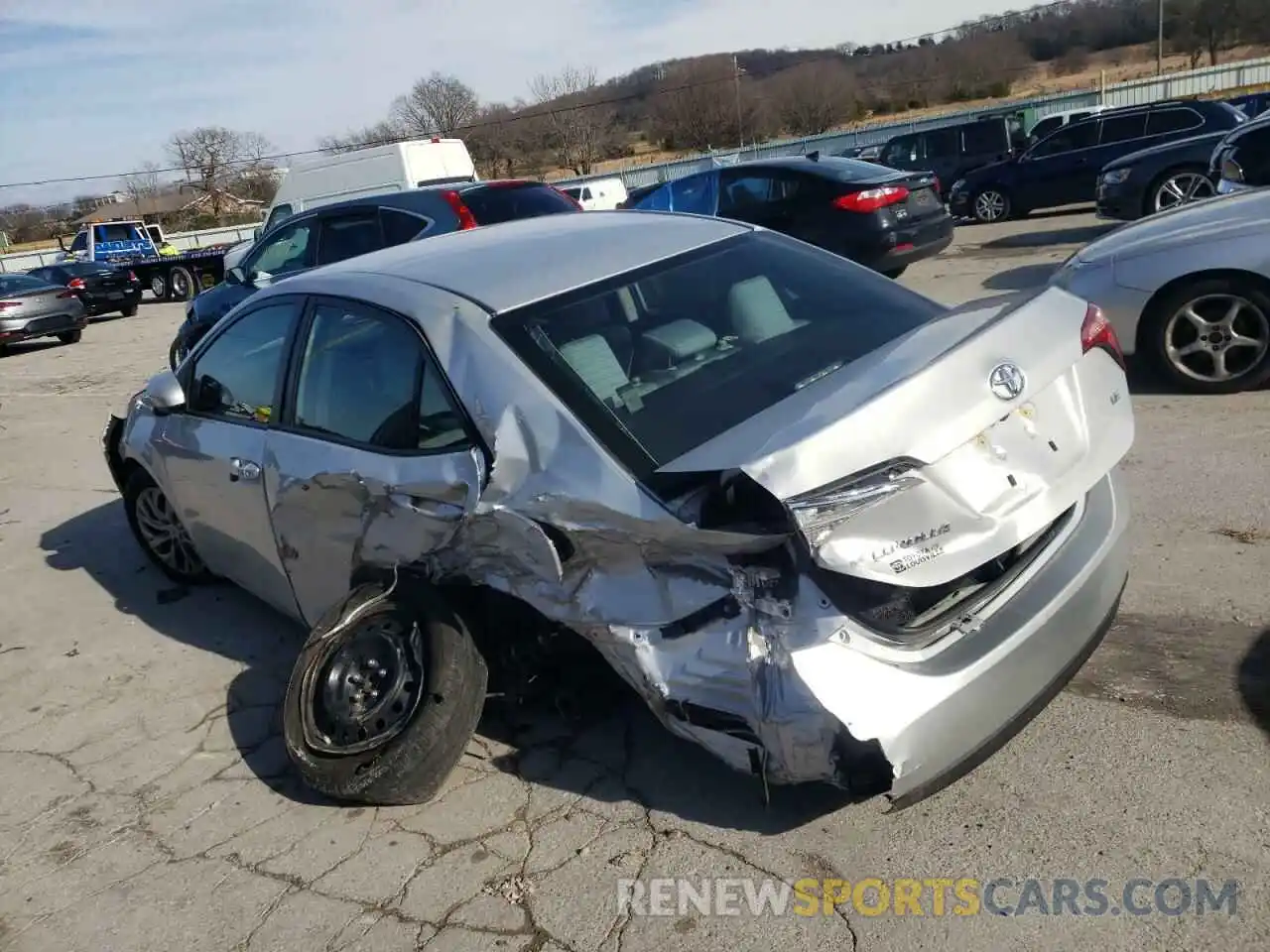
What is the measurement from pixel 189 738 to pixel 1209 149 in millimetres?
12796

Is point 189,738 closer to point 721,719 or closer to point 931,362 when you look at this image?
point 721,719

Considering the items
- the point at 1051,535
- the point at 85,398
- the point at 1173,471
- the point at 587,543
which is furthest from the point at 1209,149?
the point at 85,398

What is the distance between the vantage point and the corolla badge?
8.77 ft

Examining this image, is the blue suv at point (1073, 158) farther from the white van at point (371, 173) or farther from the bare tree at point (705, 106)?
the bare tree at point (705, 106)

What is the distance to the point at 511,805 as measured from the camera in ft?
10.5

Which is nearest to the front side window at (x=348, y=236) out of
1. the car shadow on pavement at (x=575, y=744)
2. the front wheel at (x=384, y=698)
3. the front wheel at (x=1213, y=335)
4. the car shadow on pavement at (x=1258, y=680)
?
the car shadow on pavement at (x=575, y=744)

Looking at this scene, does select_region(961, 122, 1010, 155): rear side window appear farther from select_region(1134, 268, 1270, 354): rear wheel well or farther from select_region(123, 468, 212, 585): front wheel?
select_region(123, 468, 212, 585): front wheel

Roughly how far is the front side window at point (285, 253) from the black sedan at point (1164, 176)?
30.3ft

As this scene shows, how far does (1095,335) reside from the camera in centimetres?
305

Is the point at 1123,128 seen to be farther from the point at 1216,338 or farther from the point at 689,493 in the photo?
the point at 689,493

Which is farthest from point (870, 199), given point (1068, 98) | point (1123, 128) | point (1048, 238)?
point (1068, 98)

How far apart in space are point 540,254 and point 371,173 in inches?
596

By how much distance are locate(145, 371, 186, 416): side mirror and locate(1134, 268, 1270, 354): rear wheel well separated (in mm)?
5048

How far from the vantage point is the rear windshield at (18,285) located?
1753 cm
